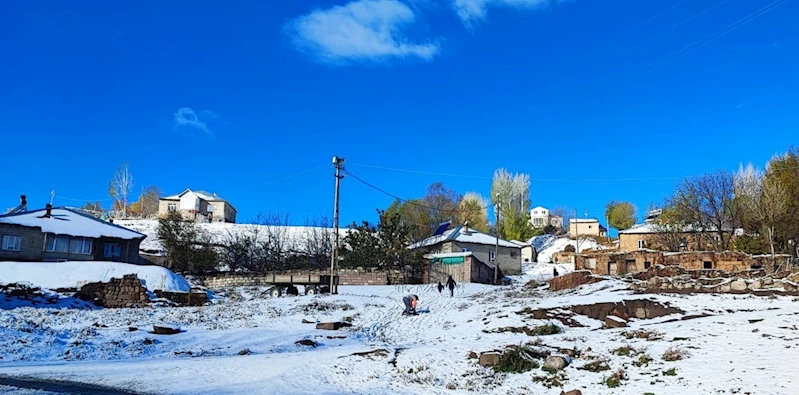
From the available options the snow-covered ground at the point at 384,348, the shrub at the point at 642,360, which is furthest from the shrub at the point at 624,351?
the shrub at the point at 642,360

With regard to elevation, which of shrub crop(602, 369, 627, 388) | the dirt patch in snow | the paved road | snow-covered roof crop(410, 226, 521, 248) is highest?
snow-covered roof crop(410, 226, 521, 248)

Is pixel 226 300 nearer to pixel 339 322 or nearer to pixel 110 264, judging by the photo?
pixel 110 264

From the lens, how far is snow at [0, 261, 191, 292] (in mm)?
35406

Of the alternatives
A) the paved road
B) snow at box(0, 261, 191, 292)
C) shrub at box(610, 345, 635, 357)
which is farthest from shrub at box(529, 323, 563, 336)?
snow at box(0, 261, 191, 292)

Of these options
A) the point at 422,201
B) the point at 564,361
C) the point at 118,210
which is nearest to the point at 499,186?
the point at 422,201

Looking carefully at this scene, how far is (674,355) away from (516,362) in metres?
3.85

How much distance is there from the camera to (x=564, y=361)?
49.0 ft

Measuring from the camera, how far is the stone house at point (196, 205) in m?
100

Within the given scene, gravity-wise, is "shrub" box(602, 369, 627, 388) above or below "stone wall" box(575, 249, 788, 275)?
below

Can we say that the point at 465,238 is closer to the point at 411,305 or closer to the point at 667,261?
the point at 667,261

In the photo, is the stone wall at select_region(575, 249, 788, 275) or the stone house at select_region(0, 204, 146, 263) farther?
the stone house at select_region(0, 204, 146, 263)

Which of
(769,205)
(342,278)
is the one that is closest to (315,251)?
(342,278)

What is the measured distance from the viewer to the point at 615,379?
13188 millimetres

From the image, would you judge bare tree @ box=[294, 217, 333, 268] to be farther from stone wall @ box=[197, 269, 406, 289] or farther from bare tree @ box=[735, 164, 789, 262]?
bare tree @ box=[735, 164, 789, 262]
